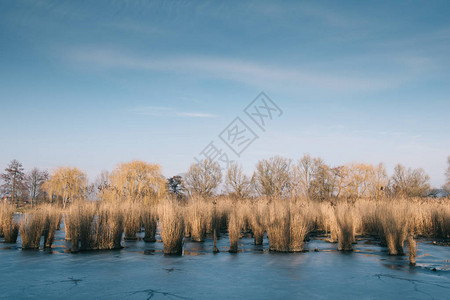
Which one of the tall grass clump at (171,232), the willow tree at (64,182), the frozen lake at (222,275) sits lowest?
the frozen lake at (222,275)

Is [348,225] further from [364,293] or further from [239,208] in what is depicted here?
[239,208]

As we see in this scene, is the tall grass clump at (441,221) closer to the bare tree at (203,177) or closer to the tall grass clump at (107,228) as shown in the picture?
the tall grass clump at (107,228)

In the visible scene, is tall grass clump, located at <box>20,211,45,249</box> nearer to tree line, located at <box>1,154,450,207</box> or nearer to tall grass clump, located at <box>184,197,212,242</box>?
tall grass clump, located at <box>184,197,212,242</box>

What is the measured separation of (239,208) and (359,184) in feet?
97.5

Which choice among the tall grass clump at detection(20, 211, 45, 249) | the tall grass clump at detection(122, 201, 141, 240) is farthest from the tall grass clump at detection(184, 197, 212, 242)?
the tall grass clump at detection(20, 211, 45, 249)

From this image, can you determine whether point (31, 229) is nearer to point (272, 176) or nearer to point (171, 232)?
point (171, 232)

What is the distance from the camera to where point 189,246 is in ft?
36.9

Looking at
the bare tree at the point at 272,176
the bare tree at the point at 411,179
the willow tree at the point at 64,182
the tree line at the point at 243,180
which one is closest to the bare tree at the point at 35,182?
the tree line at the point at 243,180

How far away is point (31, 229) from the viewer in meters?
10.0

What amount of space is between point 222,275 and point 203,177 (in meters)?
36.8

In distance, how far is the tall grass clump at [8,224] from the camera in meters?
11.6

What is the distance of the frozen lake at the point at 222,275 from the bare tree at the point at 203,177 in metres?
33.0

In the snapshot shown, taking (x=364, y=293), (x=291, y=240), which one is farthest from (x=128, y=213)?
(x=364, y=293)

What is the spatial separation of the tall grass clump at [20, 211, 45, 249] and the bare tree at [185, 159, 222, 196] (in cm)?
3262
